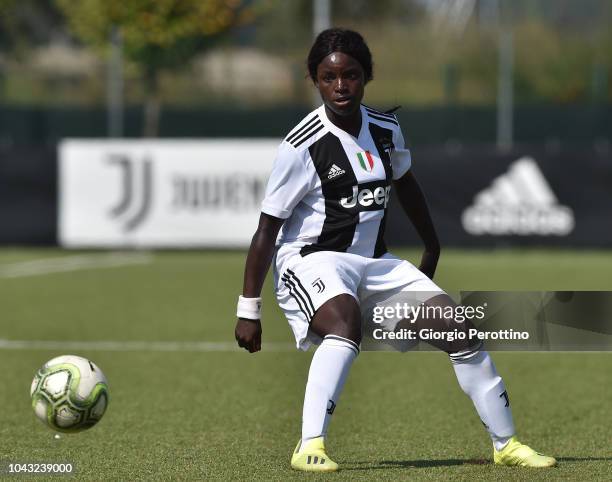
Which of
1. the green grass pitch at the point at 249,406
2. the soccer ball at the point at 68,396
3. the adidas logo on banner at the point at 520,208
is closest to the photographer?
the soccer ball at the point at 68,396

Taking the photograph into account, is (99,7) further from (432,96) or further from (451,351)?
(451,351)

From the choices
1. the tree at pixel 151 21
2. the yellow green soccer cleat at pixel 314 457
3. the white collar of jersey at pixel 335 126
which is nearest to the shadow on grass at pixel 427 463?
the yellow green soccer cleat at pixel 314 457

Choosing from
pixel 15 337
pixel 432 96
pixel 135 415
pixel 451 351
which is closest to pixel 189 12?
pixel 432 96

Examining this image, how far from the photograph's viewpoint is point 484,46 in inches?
1779

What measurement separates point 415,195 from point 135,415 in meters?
2.55

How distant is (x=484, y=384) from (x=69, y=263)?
1514 centimetres

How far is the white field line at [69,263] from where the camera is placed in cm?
1944

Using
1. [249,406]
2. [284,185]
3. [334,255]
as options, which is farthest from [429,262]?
[249,406]

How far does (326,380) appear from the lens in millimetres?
6238

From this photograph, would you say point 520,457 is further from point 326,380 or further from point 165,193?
point 165,193

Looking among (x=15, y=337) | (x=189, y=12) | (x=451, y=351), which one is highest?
(x=189, y=12)

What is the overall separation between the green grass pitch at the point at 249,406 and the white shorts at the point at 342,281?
728 millimetres

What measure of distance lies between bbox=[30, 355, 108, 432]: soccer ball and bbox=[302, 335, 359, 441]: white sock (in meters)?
1.09

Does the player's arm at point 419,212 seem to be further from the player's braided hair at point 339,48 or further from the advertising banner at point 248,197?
the advertising banner at point 248,197
